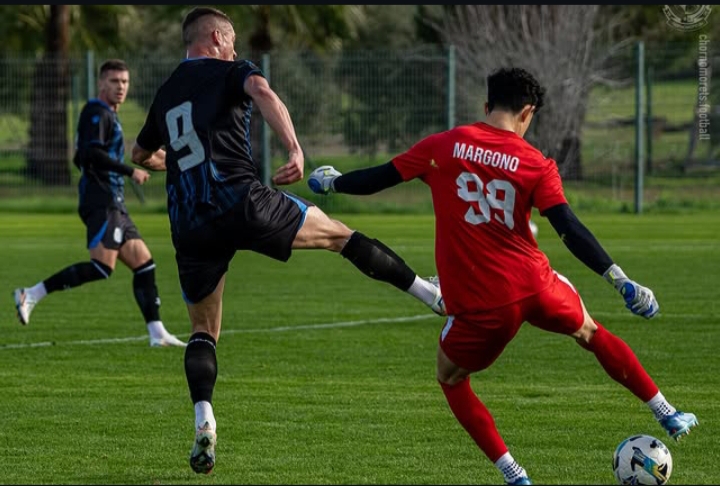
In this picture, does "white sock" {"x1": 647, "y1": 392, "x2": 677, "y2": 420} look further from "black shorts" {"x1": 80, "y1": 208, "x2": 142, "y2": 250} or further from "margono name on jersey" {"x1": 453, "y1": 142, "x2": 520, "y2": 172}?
"black shorts" {"x1": 80, "y1": 208, "x2": 142, "y2": 250}

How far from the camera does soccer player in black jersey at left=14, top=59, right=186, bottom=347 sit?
11688mm

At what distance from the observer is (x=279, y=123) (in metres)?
6.75

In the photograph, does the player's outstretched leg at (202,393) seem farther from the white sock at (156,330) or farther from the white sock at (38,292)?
the white sock at (38,292)

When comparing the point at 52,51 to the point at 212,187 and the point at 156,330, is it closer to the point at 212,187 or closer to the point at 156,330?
the point at 156,330

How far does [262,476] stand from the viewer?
22.0 feet

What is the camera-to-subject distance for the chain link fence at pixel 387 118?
2855 centimetres

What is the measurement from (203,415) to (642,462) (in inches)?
84.3

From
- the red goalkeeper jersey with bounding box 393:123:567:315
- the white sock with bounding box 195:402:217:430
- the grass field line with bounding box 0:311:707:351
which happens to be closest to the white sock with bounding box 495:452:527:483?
the red goalkeeper jersey with bounding box 393:123:567:315

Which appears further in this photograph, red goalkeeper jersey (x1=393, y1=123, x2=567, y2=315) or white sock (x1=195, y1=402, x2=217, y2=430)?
white sock (x1=195, y1=402, x2=217, y2=430)

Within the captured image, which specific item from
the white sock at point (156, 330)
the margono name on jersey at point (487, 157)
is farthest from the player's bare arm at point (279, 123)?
the white sock at point (156, 330)

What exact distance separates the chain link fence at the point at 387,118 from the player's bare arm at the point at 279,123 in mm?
21482

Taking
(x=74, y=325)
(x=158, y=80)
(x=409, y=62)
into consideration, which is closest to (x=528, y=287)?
(x=74, y=325)

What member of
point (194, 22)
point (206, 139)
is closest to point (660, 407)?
point (206, 139)

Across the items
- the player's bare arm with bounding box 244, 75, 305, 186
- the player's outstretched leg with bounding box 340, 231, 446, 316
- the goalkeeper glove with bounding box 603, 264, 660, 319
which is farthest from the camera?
Result: the player's outstretched leg with bounding box 340, 231, 446, 316
